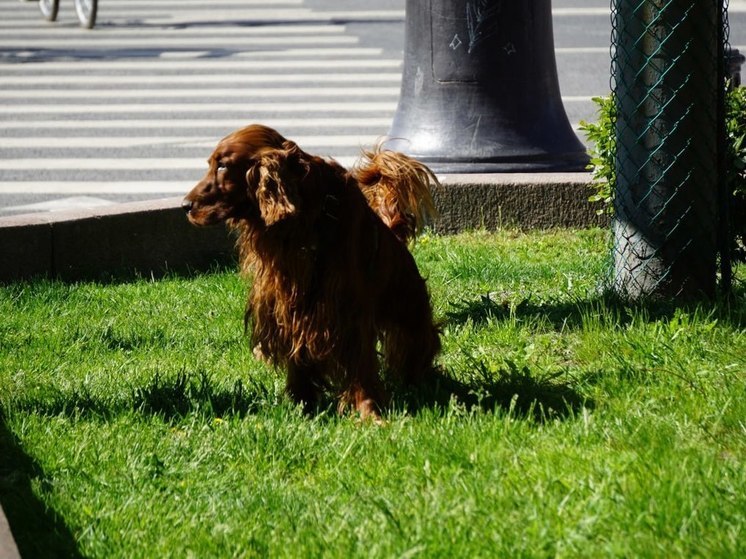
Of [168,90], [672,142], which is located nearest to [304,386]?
[672,142]

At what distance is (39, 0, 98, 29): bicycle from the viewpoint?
738 inches

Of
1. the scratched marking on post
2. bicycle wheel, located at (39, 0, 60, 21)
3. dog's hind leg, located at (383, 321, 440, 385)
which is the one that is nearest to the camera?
dog's hind leg, located at (383, 321, 440, 385)

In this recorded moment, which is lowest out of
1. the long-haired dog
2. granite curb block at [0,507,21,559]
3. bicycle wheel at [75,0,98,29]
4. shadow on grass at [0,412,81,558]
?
shadow on grass at [0,412,81,558]

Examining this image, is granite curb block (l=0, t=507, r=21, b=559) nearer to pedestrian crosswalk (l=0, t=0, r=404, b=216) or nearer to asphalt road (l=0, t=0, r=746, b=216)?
asphalt road (l=0, t=0, r=746, b=216)

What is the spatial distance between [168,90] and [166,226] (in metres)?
7.48

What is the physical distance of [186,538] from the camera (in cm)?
329

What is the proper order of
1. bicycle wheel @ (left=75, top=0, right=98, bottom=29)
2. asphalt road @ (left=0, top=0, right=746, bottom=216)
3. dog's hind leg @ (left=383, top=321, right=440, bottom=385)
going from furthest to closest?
bicycle wheel @ (left=75, top=0, right=98, bottom=29), asphalt road @ (left=0, top=0, right=746, bottom=216), dog's hind leg @ (left=383, top=321, right=440, bottom=385)

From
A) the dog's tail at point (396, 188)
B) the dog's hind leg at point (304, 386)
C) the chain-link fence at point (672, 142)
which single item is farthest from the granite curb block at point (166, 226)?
the dog's hind leg at point (304, 386)

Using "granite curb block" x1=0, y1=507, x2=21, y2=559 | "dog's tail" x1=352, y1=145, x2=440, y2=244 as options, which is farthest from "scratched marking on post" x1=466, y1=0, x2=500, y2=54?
"granite curb block" x1=0, y1=507, x2=21, y2=559

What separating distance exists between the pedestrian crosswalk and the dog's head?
18.7 feet

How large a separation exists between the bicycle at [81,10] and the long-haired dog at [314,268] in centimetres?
1519

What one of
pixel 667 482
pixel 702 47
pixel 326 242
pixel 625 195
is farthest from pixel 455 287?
pixel 667 482

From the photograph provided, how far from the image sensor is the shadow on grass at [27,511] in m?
3.30

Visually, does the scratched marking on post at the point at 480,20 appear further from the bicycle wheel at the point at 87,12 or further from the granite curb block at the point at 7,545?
the bicycle wheel at the point at 87,12
